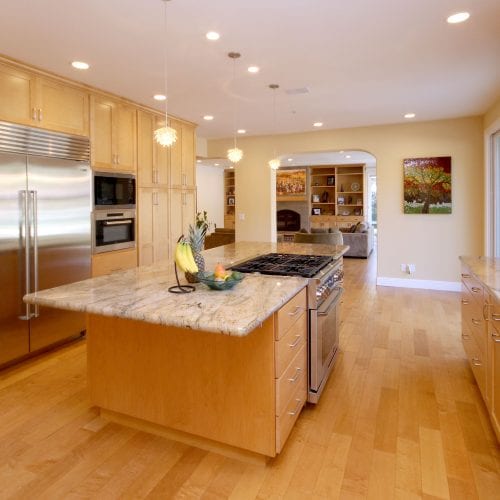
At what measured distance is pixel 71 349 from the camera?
3.69 m

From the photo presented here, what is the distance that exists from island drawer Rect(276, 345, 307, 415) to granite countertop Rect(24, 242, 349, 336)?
0.42 m

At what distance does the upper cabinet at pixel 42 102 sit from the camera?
3242 mm

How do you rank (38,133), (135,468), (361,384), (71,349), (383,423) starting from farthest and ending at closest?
(71,349) < (38,133) < (361,384) < (383,423) < (135,468)

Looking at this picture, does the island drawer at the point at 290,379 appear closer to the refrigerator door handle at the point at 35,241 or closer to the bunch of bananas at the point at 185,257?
the bunch of bananas at the point at 185,257

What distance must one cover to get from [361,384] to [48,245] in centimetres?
288

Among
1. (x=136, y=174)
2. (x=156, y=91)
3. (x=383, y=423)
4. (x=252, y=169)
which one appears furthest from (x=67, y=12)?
(x=252, y=169)

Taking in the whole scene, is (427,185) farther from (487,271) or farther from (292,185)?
(292,185)

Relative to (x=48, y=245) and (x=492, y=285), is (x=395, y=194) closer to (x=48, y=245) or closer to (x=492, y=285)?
(x=492, y=285)

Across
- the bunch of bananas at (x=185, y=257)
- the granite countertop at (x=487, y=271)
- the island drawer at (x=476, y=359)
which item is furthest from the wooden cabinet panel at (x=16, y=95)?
the island drawer at (x=476, y=359)

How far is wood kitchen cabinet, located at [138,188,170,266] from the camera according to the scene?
188 inches

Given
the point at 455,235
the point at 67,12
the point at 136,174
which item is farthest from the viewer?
the point at 455,235

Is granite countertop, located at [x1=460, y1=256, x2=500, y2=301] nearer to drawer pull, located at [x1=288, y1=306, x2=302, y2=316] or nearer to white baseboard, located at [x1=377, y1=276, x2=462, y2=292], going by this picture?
drawer pull, located at [x1=288, y1=306, x2=302, y2=316]

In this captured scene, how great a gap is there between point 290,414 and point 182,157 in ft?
13.8

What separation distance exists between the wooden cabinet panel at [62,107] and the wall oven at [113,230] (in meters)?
0.86
